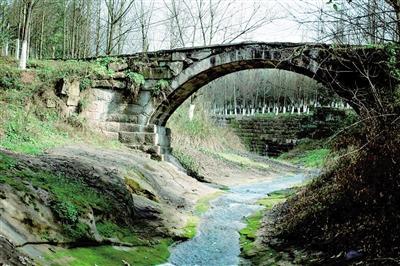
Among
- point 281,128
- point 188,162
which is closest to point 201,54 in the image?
point 188,162

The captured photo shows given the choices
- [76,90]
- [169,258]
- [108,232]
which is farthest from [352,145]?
[76,90]

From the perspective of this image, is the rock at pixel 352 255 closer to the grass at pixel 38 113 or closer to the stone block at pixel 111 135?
the grass at pixel 38 113

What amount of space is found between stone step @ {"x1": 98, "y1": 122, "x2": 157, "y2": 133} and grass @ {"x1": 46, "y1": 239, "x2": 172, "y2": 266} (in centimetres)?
749

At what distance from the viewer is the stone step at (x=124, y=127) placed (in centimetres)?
1291

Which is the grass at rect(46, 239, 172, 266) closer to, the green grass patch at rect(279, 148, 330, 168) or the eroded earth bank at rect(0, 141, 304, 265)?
the eroded earth bank at rect(0, 141, 304, 265)

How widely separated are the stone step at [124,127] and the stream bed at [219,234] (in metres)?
3.35

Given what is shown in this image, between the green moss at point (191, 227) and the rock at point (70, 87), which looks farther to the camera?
the rock at point (70, 87)

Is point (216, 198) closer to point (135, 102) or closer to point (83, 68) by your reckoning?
point (135, 102)

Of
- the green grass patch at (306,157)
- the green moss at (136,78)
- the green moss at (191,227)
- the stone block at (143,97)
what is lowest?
the green moss at (191,227)

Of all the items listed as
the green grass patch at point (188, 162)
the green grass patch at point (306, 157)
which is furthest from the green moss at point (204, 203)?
the green grass patch at point (306, 157)

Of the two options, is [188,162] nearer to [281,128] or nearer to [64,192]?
[64,192]

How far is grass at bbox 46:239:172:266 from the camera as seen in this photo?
13.0 feet

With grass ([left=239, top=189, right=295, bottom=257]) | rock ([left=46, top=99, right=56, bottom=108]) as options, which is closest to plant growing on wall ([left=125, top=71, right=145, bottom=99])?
rock ([left=46, top=99, right=56, bottom=108])

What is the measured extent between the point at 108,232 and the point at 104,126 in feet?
26.8
